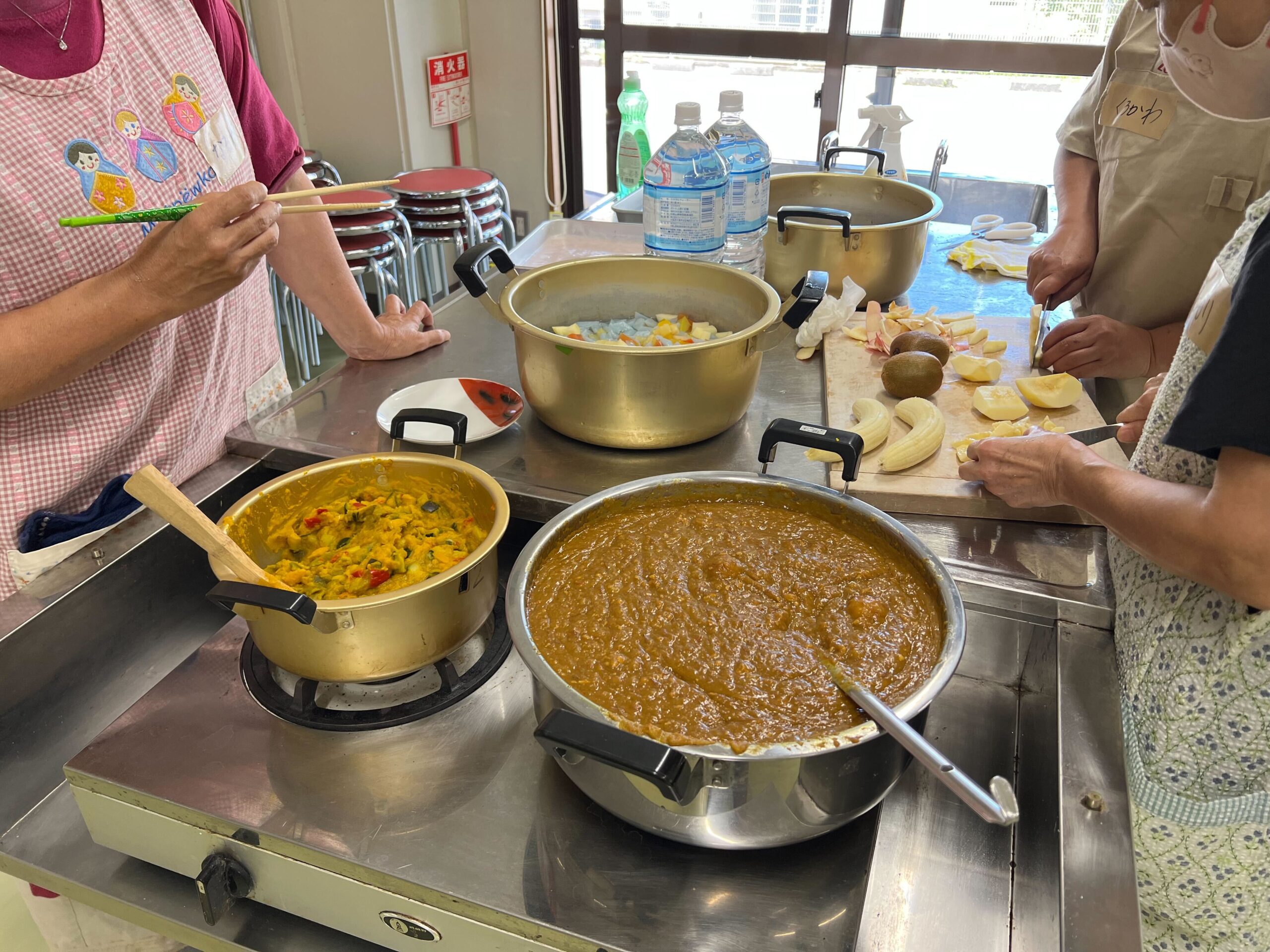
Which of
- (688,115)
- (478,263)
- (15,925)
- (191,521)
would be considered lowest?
(15,925)

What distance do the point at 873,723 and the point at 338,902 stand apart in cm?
58

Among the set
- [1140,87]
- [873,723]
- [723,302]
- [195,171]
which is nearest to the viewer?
[873,723]

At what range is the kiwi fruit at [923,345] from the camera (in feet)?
5.18

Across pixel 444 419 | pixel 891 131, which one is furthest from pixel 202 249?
pixel 891 131

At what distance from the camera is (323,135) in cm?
438

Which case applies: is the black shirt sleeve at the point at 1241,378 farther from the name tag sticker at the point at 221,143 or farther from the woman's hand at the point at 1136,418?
the name tag sticker at the point at 221,143

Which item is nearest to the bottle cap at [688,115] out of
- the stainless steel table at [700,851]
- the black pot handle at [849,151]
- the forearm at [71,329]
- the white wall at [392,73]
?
the black pot handle at [849,151]

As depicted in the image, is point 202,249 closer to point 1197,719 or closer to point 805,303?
point 805,303

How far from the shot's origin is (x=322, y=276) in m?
1.71

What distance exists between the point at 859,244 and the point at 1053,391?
546 millimetres

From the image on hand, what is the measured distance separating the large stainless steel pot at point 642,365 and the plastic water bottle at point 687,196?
0.17 metres

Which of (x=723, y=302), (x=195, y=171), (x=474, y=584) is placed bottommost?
(x=474, y=584)

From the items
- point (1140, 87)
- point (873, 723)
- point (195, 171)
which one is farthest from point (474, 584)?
point (1140, 87)

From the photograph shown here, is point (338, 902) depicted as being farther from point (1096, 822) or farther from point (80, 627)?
point (1096, 822)
